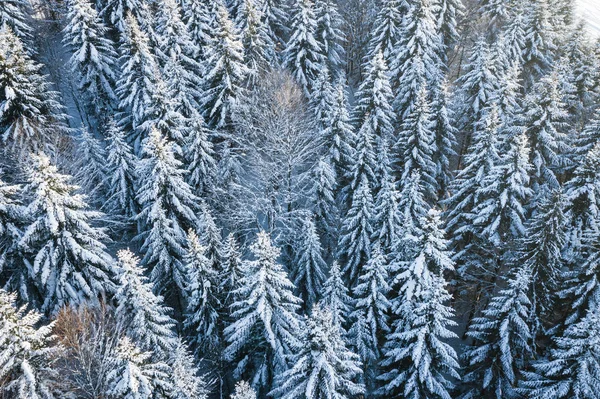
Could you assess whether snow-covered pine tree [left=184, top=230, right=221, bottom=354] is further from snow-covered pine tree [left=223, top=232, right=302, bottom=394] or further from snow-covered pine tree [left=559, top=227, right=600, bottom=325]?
snow-covered pine tree [left=559, top=227, right=600, bottom=325]

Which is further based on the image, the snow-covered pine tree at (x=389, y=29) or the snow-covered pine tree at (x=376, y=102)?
the snow-covered pine tree at (x=389, y=29)

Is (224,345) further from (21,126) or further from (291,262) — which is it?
(21,126)

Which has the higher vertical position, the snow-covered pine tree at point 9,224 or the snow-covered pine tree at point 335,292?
the snow-covered pine tree at point 335,292

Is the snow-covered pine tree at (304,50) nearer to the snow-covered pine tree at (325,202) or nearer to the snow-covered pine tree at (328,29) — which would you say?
the snow-covered pine tree at (328,29)

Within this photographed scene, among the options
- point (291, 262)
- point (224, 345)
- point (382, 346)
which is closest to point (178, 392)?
point (224, 345)

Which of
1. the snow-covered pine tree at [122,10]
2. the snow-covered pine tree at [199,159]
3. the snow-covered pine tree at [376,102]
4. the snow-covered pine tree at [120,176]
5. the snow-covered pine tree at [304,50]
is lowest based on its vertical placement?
the snow-covered pine tree at [120,176]

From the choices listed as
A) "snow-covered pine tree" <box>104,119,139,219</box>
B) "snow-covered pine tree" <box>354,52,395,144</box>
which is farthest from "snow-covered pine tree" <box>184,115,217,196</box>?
"snow-covered pine tree" <box>354,52,395,144</box>

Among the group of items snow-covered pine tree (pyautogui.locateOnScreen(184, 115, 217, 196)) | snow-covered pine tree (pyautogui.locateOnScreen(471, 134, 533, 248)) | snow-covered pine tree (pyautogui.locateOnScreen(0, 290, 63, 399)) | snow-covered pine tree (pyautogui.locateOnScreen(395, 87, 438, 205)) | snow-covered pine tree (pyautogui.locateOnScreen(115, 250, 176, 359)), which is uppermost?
snow-covered pine tree (pyautogui.locateOnScreen(395, 87, 438, 205))

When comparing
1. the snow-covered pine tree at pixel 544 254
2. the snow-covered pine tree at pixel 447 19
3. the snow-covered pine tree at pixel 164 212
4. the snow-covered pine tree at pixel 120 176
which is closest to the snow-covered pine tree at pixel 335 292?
the snow-covered pine tree at pixel 164 212

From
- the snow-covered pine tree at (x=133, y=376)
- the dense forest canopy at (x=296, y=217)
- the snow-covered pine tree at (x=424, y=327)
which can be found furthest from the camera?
the snow-covered pine tree at (x=424, y=327)
